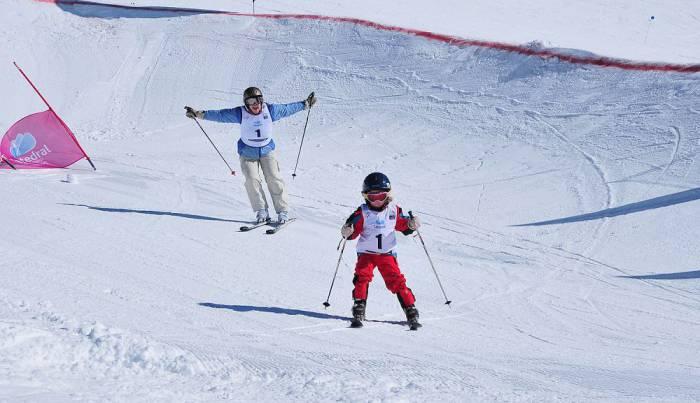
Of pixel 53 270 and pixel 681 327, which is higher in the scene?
pixel 681 327

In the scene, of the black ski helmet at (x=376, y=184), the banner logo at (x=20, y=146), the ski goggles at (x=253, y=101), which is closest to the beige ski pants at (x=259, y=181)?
the ski goggles at (x=253, y=101)

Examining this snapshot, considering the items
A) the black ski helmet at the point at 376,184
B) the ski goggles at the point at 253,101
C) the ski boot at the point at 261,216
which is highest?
the ski goggles at the point at 253,101

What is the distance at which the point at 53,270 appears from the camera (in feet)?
22.1

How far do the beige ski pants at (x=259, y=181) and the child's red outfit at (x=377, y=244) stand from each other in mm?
3207

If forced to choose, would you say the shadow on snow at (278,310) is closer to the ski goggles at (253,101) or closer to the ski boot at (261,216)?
the ski boot at (261,216)

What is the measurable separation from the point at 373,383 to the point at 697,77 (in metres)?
10.1

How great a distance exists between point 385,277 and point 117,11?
1591 cm

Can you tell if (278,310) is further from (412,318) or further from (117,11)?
(117,11)

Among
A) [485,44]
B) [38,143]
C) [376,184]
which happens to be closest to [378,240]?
[376,184]

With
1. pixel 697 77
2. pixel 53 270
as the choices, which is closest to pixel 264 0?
pixel 697 77

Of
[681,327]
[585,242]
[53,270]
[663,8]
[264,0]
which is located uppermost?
[663,8]

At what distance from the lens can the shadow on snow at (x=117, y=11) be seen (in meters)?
19.3

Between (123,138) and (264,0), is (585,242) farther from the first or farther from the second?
(264,0)

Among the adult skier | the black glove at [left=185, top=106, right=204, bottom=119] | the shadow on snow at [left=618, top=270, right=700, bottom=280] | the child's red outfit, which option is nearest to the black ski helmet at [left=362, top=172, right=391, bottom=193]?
the child's red outfit
